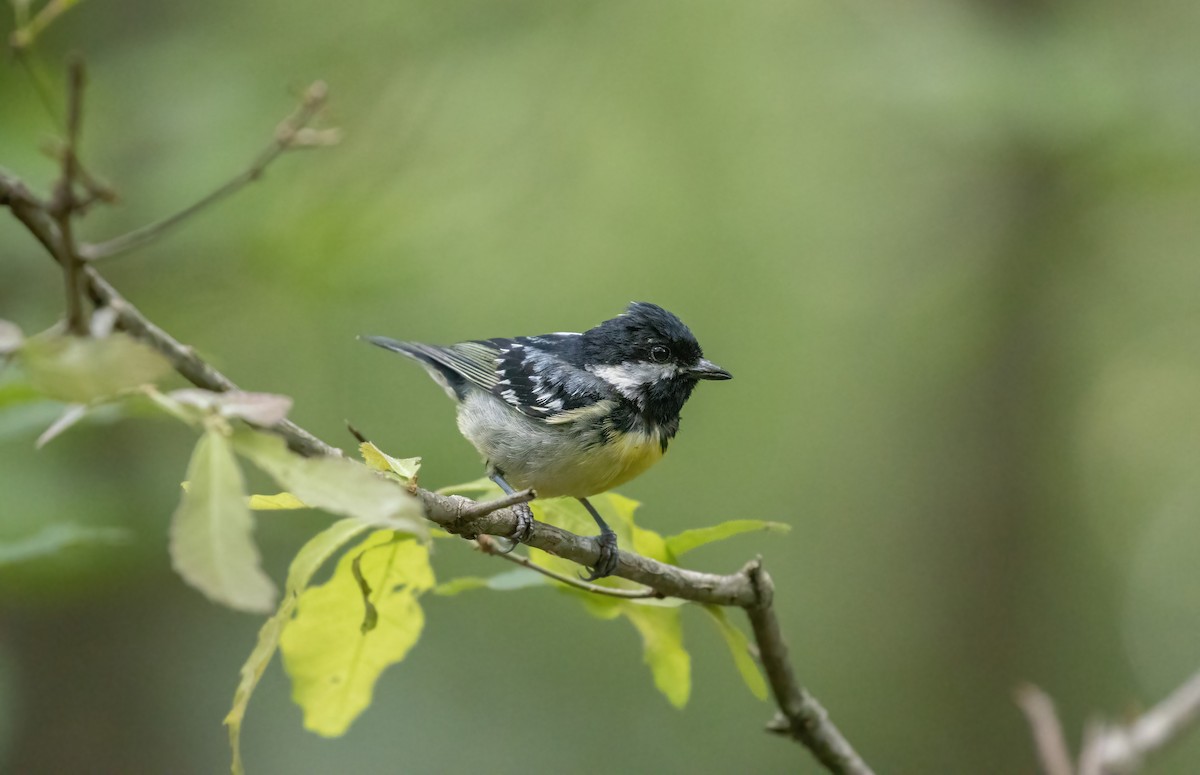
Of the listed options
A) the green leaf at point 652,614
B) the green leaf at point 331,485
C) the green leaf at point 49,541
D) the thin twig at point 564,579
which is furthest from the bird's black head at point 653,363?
the green leaf at point 331,485

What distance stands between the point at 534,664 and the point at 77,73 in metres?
8.51

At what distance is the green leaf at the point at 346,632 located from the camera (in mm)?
2342

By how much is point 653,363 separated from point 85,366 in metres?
3.08

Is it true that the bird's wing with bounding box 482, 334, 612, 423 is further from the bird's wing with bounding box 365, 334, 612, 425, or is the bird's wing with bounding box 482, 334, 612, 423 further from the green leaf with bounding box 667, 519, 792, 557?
the green leaf with bounding box 667, 519, 792, 557

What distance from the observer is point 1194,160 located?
19.9ft

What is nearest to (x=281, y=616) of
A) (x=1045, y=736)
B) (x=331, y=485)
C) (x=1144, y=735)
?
(x=331, y=485)

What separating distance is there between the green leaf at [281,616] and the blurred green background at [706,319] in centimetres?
188

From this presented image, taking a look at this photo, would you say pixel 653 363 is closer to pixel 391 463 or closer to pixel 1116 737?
pixel 1116 737

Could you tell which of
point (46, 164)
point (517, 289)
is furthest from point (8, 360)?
point (517, 289)

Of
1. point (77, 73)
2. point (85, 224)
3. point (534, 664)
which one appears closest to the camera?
point (77, 73)

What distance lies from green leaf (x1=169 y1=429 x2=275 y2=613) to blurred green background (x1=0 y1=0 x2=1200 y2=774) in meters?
2.56

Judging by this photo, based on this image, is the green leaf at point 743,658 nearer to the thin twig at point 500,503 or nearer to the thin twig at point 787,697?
the thin twig at point 787,697

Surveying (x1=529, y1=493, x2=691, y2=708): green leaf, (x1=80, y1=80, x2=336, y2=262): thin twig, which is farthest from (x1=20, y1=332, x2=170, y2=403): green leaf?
(x1=529, y1=493, x2=691, y2=708): green leaf

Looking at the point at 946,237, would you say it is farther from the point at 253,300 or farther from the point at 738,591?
the point at 738,591
